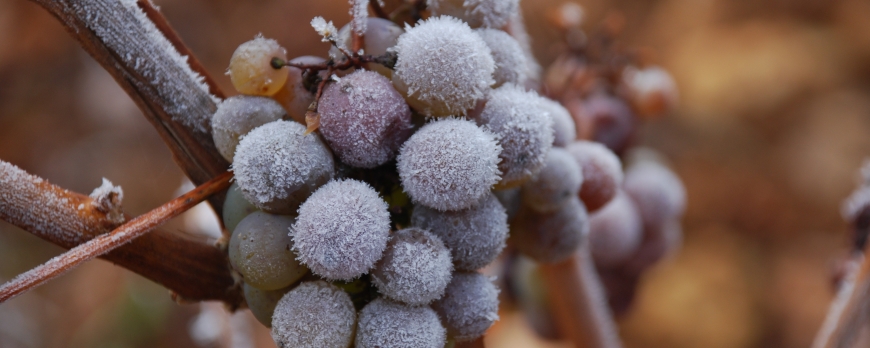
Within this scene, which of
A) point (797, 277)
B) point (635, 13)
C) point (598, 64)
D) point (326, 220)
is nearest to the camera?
point (326, 220)

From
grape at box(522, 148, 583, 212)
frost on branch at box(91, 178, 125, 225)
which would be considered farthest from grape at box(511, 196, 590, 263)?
frost on branch at box(91, 178, 125, 225)

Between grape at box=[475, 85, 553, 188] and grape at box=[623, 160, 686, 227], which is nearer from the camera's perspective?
grape at box=[475, 85, 553, 188]

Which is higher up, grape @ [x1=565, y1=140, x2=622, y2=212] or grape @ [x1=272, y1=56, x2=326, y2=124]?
grape @ [x1=272, y1=56, x2=326, y2=124]

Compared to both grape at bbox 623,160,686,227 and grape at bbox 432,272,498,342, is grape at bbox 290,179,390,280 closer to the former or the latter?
grape at bbox 432,272,498,342

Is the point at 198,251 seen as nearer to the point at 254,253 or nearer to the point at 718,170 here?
the point at 254,253

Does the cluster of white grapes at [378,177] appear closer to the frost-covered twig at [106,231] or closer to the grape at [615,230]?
the frost-covered twig at [106,231]

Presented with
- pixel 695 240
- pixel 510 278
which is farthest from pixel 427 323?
pixel 695 240

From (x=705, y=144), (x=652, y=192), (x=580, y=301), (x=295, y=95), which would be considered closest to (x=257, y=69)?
(x=295, y=95)

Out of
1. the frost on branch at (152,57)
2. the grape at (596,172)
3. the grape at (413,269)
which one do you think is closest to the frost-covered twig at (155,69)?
the frost on branch at (152,57)

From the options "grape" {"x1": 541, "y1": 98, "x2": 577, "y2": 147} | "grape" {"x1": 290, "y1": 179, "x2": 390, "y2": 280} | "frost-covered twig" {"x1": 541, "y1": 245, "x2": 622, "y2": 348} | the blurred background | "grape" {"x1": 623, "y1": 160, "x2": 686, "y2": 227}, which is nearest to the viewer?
"grape" {"x1": 290, "y1": 179, "x2": 390, "y2": 280}
